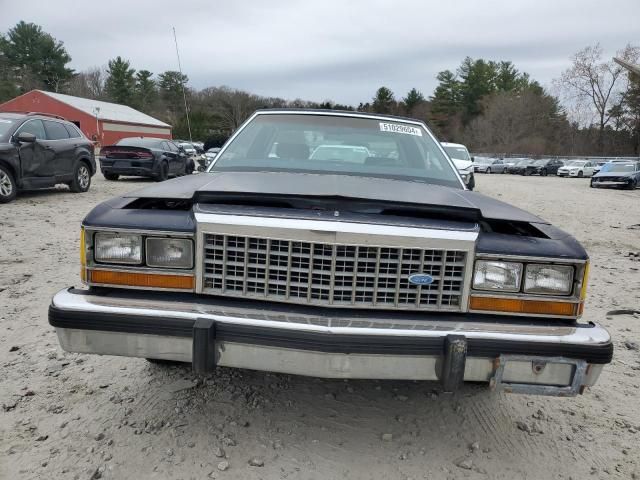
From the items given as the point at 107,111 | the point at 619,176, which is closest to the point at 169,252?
the point at 619,176

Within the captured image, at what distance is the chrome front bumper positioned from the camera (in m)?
1.94

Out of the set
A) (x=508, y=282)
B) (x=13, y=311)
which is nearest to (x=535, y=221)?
(x=508, y=282)

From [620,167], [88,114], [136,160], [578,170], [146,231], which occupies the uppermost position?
[88,114]

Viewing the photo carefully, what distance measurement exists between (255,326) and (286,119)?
218 cm

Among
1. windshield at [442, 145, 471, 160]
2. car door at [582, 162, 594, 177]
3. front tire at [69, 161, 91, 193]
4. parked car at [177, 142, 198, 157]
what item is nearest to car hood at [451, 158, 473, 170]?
windshield at [442, 145, 471, 160]

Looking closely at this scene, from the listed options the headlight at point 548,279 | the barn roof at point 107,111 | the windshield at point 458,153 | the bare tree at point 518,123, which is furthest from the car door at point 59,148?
the bare tree at point 518,123

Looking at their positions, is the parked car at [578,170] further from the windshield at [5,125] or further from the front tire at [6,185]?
the front tire at [6,185]

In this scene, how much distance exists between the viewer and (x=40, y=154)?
8.94 metres

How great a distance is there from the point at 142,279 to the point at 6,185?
25.4 feet

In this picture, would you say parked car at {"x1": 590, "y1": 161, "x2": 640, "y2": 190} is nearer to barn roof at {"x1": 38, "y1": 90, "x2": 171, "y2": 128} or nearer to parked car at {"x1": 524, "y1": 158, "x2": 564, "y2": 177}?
parked car at {"x1": 524, "y1": 158, "x2": 564, "y2": 177}

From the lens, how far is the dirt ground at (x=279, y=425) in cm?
217

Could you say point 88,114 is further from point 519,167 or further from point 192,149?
point 519,167

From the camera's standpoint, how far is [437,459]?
2275 millimetres

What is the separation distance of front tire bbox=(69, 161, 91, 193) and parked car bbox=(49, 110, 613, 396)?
914 cm
